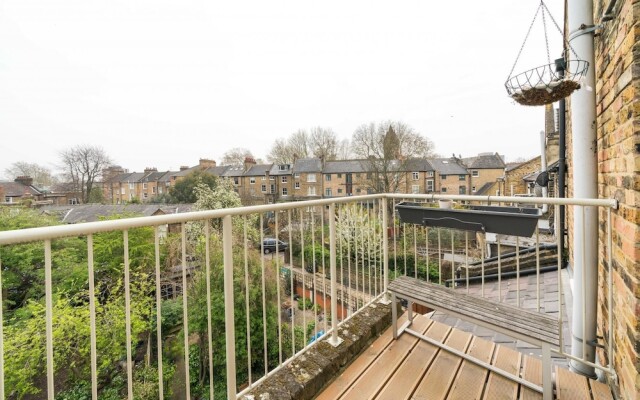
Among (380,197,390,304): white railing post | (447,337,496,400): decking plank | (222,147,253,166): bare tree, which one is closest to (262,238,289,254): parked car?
(380,197,390,304): white railing post

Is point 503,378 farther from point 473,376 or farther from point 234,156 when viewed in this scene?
point 234,156

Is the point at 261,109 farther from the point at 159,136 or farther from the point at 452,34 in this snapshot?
the point at 452,34

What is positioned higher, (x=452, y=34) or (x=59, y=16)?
(x=59, y=16)

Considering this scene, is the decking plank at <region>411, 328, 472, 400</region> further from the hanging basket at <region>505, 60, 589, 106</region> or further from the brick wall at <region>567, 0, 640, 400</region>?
the hanging basket at <region>505, 60, 589, 106</region>

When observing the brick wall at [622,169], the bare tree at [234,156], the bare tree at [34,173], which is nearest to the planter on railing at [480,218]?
the brick wall at [622,169]

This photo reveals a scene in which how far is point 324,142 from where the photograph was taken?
35906 millimetres

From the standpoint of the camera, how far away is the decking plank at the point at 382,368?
1738 millimetres

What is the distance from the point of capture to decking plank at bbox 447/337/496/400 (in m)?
1.68

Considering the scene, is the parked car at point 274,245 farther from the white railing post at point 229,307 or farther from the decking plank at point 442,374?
the decking plank at point 442,374

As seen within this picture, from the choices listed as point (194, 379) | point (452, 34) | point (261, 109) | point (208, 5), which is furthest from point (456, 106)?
point (261, 109)

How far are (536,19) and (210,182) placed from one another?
29.4 metres

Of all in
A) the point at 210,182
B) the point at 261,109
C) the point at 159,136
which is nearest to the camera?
the point at 210,182

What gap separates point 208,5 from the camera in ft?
41.8

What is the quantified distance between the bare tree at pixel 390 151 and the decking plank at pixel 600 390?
24.0 meters
